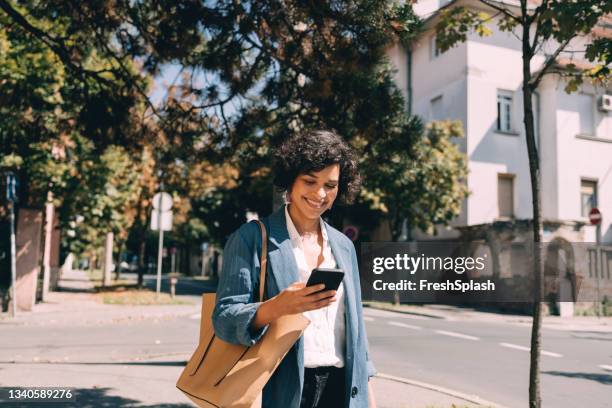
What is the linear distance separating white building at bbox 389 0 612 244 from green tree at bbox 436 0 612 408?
58.2ft

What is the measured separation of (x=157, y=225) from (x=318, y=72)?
12.4 m

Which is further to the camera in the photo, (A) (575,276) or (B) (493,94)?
(B) (493,94)

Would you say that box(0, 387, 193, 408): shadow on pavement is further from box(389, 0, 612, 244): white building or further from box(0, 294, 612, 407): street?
box(389, 0, 612, 244): white building

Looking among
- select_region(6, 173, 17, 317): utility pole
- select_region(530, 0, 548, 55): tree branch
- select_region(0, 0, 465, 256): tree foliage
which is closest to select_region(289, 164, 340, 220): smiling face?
select_region(530, 0, 548, 55): tree branch

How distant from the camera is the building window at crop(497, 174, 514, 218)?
23.7 meters

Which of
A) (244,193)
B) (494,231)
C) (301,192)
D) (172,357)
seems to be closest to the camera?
(301,192)

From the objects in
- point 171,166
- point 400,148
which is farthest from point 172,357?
point 400,148

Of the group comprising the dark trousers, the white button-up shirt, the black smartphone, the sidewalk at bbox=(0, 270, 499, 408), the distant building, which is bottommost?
the sidewalk at bbox=(0, 270, 499, 408)

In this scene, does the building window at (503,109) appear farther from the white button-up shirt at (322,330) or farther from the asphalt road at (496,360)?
the white button-up shirt at (322,330)

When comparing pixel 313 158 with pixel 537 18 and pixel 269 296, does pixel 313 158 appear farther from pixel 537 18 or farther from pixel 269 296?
pixel 537 18

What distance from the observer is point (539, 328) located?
469cm

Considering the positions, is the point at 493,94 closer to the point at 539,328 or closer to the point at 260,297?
the point at 539,328

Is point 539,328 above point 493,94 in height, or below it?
below

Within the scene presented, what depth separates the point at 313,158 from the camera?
2.45m
